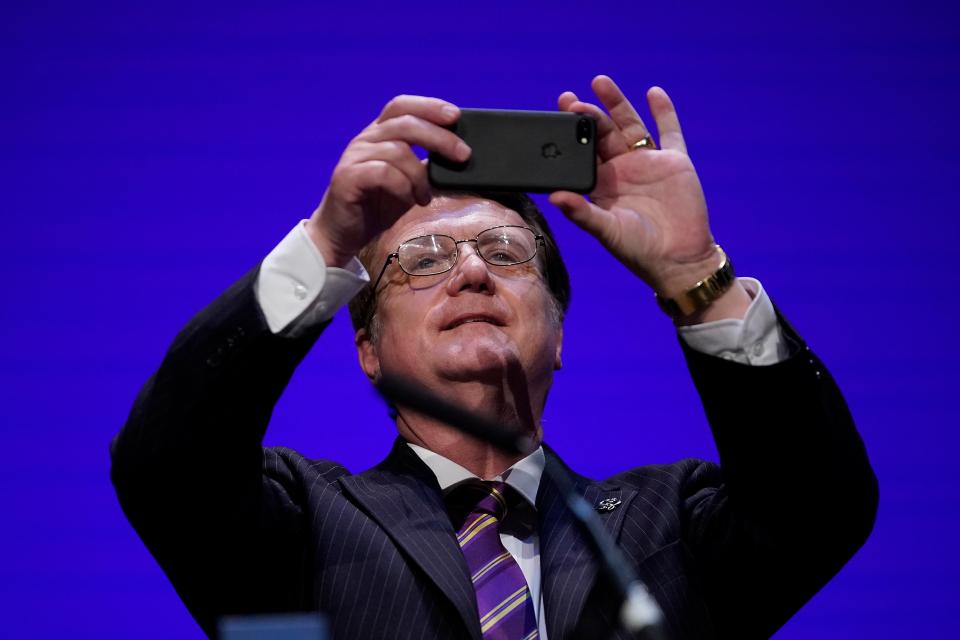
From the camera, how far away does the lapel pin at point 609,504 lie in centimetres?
160

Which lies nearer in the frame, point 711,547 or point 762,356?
point 762,356

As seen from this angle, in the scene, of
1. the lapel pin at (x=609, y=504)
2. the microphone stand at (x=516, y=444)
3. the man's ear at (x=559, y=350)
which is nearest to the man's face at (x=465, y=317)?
the man's ear at (x=559, y=350)

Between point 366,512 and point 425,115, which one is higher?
point 425,115

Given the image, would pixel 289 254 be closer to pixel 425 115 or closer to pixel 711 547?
pixel 425 115

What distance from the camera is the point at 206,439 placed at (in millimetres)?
1286

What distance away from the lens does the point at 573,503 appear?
3.55 ft

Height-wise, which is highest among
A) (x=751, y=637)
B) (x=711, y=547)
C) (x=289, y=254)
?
(x=289, y=254)

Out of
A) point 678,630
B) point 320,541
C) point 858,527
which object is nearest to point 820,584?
point 858,527

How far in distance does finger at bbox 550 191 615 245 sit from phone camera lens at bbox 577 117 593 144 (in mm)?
67

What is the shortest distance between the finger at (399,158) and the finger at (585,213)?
0.52 ft

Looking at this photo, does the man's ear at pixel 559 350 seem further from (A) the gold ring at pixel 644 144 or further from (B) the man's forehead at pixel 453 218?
(A) the gold ring at pixel 644 144

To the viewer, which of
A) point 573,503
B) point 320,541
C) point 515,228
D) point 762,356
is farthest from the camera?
point 515,228

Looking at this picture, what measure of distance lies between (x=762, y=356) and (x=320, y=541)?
64 cm

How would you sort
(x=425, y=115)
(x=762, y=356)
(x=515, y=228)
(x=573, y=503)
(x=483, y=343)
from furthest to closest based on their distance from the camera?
(x=515, y=228), (x=483, y=343), (x=762, y=356), (x=425, y=115), (x=573, y=503)
